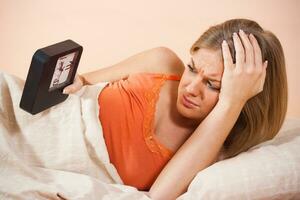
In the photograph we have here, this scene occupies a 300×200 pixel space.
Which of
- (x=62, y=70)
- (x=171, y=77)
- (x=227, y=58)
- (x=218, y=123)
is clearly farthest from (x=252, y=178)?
(x=62, y=70)

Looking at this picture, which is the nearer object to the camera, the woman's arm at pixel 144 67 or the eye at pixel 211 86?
the eye at pixel 211 86

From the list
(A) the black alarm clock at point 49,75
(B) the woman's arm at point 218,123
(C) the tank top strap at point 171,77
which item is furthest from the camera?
(C) the tank top strap at point 171,77

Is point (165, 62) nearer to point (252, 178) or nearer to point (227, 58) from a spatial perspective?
point (227, 58)

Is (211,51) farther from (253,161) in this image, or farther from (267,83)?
(253,161)

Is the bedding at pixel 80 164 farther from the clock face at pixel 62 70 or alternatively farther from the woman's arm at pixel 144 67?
the woman's arm at pixel 144 67

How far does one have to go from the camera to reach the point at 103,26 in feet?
5.59

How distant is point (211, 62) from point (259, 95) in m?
0.17

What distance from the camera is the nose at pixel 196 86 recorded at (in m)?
1.04

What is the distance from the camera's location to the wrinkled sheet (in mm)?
949

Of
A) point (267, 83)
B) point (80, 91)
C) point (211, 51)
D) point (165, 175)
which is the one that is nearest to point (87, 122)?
point (80, 91)

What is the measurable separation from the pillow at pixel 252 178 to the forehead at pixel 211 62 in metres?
0.22

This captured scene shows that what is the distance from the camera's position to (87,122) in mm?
1075

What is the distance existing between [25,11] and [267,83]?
105 cm

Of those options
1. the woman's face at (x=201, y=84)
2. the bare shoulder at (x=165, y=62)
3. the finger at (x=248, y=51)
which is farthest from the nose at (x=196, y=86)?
the bare shoulder at (x=165, y=62)
